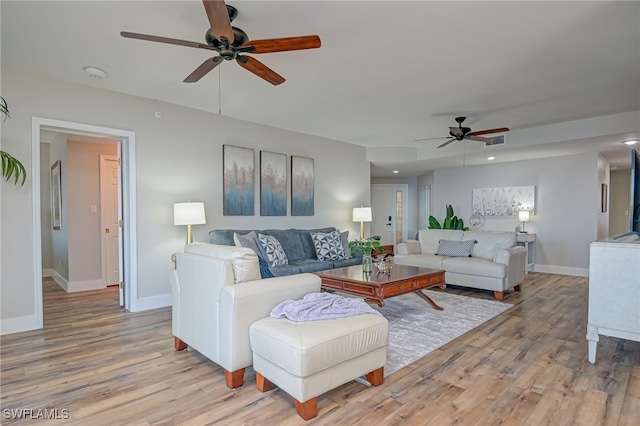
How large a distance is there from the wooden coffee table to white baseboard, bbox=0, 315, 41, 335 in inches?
117

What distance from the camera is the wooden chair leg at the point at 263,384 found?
218cm

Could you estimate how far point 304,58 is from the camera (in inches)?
125

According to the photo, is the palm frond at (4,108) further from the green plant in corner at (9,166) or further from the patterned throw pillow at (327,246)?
the patterned throw pillow at (327,246)

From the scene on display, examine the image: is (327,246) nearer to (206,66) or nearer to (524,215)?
(206,66)

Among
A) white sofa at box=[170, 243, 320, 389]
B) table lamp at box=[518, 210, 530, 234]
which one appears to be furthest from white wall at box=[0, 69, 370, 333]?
table lamp at box=[518, 210, 530, 234]

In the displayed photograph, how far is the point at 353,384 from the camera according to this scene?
2.27m

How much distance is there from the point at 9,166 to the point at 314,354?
3.37 metres

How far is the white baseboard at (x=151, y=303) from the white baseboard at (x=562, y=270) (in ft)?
22.1

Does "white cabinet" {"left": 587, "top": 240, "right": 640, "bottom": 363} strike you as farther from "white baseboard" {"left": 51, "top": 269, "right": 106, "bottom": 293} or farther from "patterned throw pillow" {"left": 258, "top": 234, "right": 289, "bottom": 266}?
"white baseboard" {"left": 51, "top": 269, "right": 106, "bottom": 293}

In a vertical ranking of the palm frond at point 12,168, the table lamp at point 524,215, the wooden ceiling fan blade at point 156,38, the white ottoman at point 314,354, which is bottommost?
the white ottoman at point 314,354

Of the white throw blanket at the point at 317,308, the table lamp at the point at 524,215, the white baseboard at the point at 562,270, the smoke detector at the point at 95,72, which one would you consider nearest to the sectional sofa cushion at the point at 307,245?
the white throw blanket at the point at 317,308

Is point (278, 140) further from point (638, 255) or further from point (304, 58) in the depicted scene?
point (638, 255)

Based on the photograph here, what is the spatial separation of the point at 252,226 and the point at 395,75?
9.81 ft

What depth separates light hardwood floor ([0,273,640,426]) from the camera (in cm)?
193
